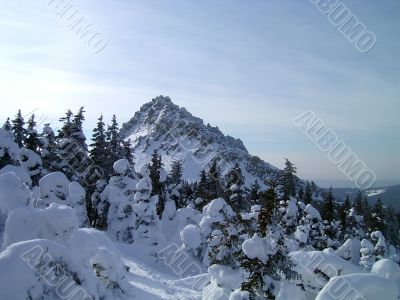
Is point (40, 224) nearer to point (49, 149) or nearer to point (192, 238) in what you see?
point (192, 238)

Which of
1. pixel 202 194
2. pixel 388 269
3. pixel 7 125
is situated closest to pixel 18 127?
pixel 7 125

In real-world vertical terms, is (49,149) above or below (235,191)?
below

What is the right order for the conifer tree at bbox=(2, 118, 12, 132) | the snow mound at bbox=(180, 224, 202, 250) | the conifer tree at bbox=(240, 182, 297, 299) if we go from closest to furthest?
the conifer tree at bbox=(240, 182, 297, 299) → the snow mound at bbox=(180, 224, 202, 250) → the conifer tree at bbox=(2, 118, 12, 132)

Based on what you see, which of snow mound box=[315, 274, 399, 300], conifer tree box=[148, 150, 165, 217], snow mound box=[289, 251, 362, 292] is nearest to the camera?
snow mound box=[315, 274, 399, 300]

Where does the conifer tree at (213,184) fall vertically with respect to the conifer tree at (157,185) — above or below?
above

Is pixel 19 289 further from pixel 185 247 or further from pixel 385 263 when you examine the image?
pixel 185 247

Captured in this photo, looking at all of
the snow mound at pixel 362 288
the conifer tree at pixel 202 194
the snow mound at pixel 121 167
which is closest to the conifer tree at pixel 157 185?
the conifer tree at pixel 202 194

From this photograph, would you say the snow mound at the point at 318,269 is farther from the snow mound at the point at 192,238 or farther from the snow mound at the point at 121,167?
the snow mound at the point at 121,167

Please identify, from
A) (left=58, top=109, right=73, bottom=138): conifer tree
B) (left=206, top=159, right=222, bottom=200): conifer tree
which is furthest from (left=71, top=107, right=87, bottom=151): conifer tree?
(left=206, top=159, right=222, bottom=200): conifer tree

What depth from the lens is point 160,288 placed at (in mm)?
20672

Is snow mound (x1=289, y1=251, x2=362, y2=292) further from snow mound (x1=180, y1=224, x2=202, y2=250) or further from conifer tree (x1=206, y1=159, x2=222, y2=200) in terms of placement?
conifer tree (x1=206, y1=159, x2=222, y2=200)

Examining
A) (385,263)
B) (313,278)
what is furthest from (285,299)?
(385,263)

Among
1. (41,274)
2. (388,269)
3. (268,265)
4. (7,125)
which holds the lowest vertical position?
(7,125)

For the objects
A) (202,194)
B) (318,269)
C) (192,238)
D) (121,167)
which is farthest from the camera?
(202,194)
